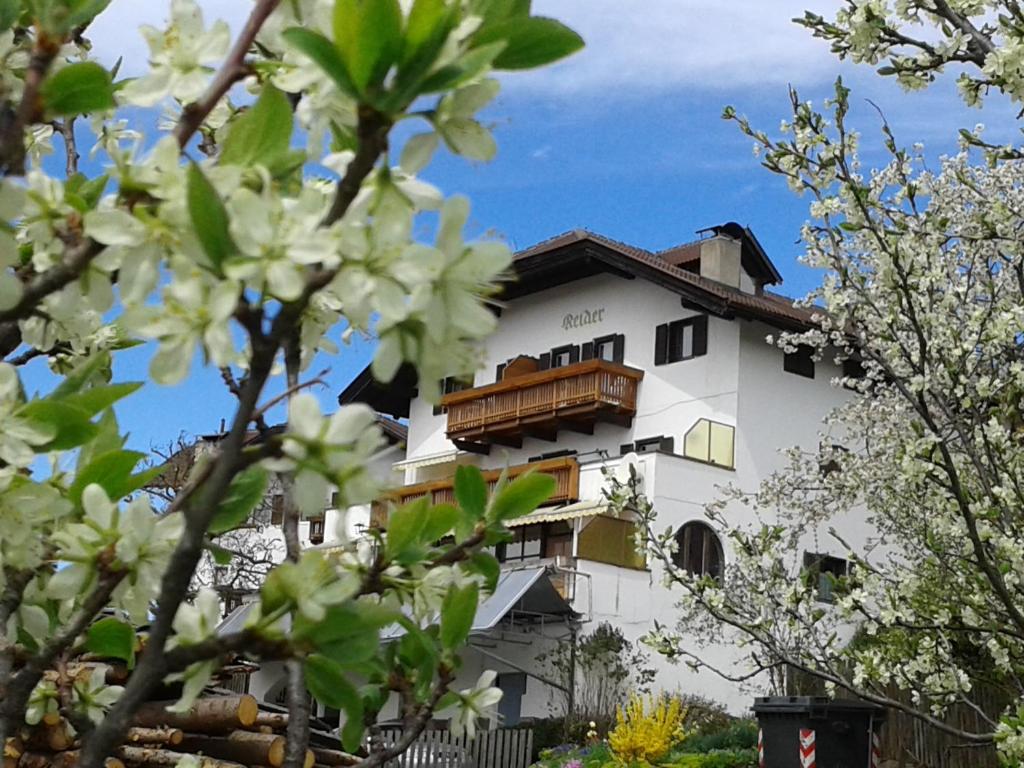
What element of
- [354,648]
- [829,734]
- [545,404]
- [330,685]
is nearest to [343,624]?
[354,648]

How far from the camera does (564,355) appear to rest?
3102 centimetres

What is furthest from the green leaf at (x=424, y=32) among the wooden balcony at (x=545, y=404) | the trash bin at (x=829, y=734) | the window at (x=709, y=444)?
the wooden balcony at (x=545, y=404)

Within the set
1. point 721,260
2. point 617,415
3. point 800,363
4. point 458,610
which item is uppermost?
point 721,260

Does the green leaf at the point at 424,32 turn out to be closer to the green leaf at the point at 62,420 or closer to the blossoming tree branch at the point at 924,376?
the green leaf at the point at 62,420

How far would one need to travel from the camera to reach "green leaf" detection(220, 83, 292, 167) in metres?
1.23

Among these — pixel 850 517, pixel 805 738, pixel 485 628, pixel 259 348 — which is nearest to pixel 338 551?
pixel 259 348

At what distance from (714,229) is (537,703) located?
1131cm

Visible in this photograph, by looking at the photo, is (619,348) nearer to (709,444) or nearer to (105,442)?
(709,444)

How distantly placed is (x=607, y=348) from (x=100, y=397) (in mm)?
28940

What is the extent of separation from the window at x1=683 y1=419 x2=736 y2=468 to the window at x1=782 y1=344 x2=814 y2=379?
229 centimetres

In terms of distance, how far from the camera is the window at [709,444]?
27297mm

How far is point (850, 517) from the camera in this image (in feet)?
94.4

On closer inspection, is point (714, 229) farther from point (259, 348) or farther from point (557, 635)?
point (259, 348)

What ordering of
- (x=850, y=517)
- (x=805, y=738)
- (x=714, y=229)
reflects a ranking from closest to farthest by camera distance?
(x=805, y=738) < (x=850, y=517) < (x=714, y=229)
